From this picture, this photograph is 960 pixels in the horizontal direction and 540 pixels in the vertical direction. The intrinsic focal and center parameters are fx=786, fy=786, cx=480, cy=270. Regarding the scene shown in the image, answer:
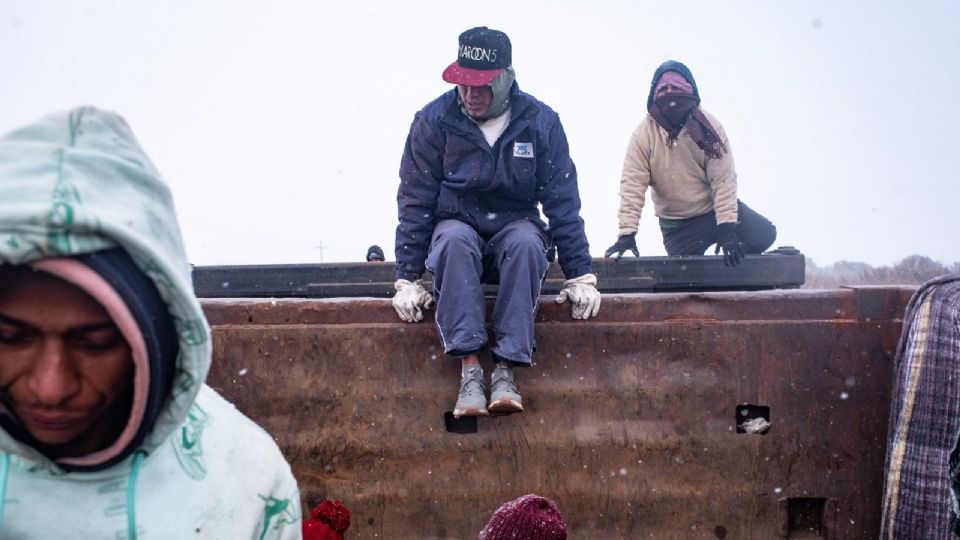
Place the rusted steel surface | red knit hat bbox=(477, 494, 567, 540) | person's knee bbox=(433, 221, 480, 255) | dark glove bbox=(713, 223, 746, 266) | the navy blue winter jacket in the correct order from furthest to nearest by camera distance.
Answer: dark glove bbox=(713, 223, 746, 266)
the navy blue winter jacket
person's knee bbox=(433, 221, 480, 255)
the rusted steel surface
red knit hat bbox=(477, 494, 567, 540)

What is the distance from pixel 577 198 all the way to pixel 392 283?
3.51ft

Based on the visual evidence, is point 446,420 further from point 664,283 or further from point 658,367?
point 664,283

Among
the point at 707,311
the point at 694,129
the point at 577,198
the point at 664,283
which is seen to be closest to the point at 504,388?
the point at 707,311

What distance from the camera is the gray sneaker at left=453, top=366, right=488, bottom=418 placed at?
2.85m

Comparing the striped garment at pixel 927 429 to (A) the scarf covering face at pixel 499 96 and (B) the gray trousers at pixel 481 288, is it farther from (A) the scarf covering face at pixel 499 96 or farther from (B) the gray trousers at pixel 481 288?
(A) the scarf covering face at pixel 499 96

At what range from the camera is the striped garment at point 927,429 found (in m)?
2.66

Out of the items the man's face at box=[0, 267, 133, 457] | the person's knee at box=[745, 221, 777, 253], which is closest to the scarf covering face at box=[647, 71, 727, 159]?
the person's knee at box=[745, 221, 777, 253]

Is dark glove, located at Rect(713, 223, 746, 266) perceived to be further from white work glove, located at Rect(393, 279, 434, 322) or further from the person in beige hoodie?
white work glove, located at Rect(393, 279, 434, 322)

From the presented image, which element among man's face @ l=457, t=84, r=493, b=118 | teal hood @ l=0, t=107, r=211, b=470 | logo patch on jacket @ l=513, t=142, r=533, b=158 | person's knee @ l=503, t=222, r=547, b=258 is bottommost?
person's knee @ l=503, t=222, r=547, b=258

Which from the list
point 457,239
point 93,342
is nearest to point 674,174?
point 457,239

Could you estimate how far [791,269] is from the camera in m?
4.11

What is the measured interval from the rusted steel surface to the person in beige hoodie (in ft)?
6.44

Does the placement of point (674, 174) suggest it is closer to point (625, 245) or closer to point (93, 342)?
point (625, 245)

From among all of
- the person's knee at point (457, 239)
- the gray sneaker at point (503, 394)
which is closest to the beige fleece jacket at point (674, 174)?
the person's knee at point (457, 239)
